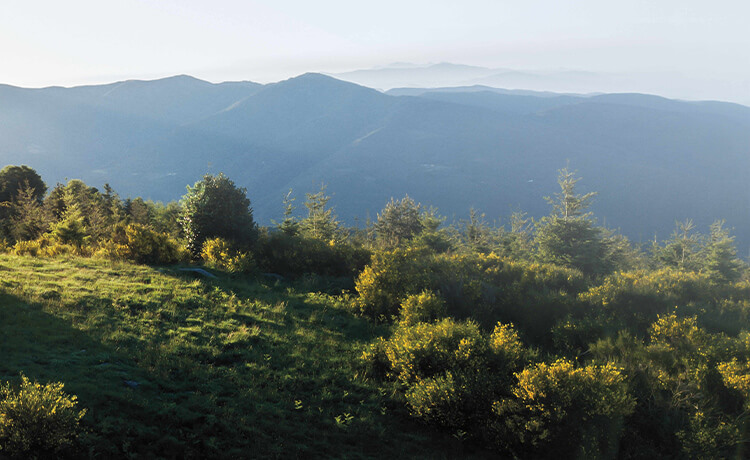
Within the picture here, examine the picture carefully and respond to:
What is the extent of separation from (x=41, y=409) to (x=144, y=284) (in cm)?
903

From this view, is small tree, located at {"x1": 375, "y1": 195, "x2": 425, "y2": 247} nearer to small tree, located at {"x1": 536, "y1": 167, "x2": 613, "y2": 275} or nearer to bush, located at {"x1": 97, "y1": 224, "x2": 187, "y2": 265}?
small tree, located at {"x1": 536, "y1": 167, "x2": 613, "y2": 275}

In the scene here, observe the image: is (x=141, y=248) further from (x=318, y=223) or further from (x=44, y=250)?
(x=318, y=223)

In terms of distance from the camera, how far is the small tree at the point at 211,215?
19.8 meters

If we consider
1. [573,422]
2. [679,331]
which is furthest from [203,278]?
[679,331]

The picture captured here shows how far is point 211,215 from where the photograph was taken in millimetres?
19812

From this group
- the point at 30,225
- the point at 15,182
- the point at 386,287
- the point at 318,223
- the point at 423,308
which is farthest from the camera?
the point at 318,223

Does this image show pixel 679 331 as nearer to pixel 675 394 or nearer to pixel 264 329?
pixel 675 394

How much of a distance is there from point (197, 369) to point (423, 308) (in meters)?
7.33

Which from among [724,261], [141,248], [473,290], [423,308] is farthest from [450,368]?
[724,261]

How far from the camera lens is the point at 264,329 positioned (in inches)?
450

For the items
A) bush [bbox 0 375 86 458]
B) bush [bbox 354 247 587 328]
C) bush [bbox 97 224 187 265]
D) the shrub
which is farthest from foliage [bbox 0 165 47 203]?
bush [bbox 0 375 86 458]

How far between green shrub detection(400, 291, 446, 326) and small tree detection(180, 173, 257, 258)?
11248 millimetres

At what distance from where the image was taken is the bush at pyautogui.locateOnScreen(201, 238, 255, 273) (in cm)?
1717

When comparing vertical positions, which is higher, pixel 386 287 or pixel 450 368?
pixel 386 287
